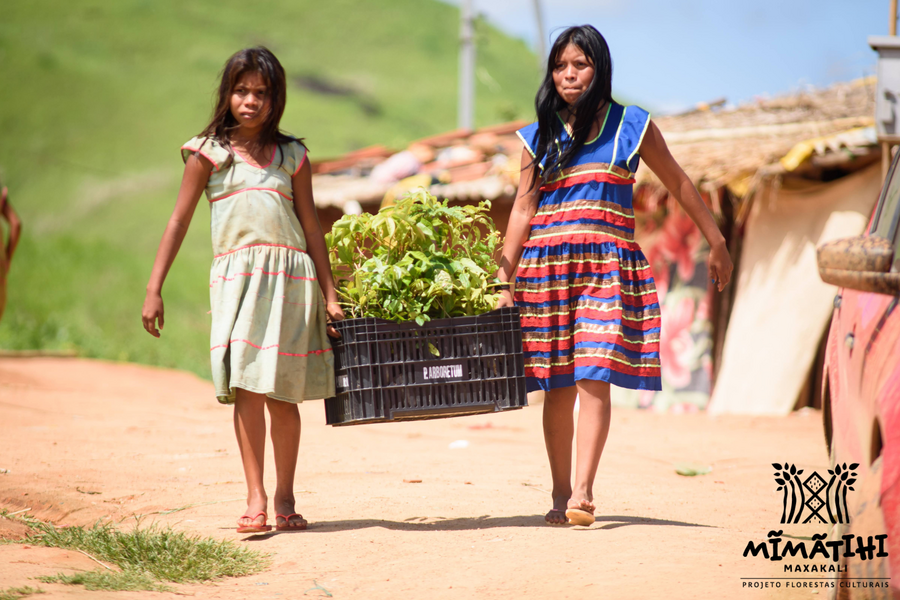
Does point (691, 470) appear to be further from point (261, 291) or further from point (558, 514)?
point (261, 291)

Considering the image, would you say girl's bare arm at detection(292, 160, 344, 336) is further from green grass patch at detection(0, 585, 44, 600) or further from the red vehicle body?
the red vehicle body

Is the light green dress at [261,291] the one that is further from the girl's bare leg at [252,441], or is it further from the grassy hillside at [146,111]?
the grassy hillside at [146,111]

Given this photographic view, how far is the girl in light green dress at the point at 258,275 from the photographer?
12.0 ft

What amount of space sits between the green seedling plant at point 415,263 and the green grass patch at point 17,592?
5.02 feet

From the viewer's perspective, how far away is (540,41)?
53.0 ft

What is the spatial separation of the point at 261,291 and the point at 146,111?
38223mm

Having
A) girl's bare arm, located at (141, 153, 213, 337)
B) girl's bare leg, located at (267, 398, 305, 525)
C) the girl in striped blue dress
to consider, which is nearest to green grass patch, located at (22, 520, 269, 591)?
girl's bare leg, located at (267, 398, 305, 525)

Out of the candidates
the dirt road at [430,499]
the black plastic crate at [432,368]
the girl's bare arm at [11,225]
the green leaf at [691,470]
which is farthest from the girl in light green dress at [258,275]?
the girl's bare arm at [11,225]

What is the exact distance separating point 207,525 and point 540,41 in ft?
44.8

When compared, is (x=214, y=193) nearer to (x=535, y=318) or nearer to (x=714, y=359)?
(x=535, y=318)

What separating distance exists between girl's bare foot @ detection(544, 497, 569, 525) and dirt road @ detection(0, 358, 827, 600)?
7 centimetres

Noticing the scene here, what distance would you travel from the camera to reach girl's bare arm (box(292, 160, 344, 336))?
12.7ft

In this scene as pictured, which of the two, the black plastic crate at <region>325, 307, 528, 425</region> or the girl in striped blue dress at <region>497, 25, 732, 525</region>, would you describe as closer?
the black plastic crate at <region>325, 307, 528, 425</region>

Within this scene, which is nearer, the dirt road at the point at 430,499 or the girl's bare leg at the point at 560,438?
the dirt road at the point at 430,499
